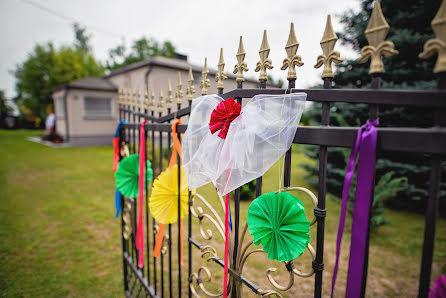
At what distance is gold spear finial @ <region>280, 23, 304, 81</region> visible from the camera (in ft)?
2.65

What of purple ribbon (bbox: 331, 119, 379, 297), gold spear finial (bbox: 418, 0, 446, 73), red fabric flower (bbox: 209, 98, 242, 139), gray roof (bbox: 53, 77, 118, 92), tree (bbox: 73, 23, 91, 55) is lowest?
purple ribbon (bbox: 331, 119, 379, 297)

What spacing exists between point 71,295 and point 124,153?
1.46 meters

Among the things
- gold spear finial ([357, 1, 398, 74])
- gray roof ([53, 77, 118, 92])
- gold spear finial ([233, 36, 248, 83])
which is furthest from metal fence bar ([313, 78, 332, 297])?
gray roof ([53, 77, 118, 92])

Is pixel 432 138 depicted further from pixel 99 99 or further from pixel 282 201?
pixel 99 99

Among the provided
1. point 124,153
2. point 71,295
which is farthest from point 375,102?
Answer: point 71,295

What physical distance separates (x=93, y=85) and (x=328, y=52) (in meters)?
16.1

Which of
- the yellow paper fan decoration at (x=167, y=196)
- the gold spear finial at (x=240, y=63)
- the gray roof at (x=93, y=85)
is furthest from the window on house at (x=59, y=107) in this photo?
the gold spear finial at (x=240, y=63)

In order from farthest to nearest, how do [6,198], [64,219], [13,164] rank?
1. [13,164]
2. [6,198]
3. [64,219]

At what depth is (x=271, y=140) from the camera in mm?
843

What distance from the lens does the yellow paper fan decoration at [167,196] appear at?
1510 millimetres

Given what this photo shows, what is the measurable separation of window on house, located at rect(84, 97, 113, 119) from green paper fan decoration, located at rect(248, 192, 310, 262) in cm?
1551

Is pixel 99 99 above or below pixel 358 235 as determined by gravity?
above

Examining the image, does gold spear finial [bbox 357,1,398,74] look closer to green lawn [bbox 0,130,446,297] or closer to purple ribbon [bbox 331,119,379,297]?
purple ribbon [bbox 331,119,379,297]

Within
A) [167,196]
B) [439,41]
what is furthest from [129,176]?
[439,41]
